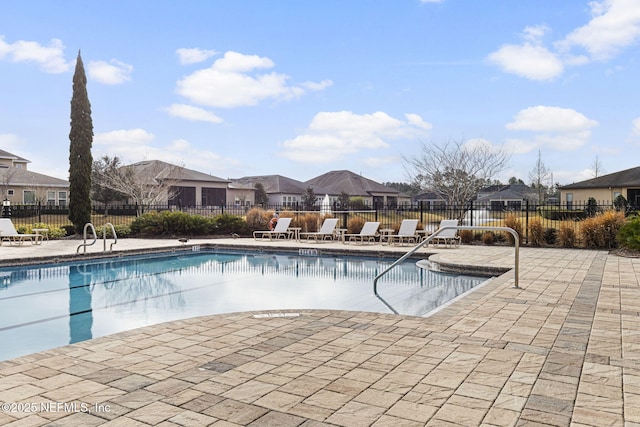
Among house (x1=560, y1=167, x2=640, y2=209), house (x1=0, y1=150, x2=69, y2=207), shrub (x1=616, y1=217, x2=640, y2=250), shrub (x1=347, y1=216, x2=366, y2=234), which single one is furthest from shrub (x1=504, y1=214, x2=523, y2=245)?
house (x1=0, y1=150, x2=69, y2=207)

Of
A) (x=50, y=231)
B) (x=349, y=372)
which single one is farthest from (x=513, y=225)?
(x=50, y=231)

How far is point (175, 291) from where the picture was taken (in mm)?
8602

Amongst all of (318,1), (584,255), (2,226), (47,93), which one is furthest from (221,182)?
(584,255)

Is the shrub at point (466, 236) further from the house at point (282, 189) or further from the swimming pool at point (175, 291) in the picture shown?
the house at point (282, 189)

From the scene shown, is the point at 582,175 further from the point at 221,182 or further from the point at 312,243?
the point at 312,243

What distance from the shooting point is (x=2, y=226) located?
15.1 meters

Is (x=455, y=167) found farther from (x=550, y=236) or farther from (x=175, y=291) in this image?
(x=175, y=291)

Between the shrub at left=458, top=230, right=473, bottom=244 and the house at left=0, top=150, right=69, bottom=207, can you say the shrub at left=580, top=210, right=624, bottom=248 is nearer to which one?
the shrub at left=458, top=230, right=473, bottom=244

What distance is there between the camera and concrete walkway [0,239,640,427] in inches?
109

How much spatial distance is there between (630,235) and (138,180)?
28.9 m

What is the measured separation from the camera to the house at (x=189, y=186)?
3462cm

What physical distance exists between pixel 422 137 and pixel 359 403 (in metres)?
28.3

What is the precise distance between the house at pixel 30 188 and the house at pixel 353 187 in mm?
23378

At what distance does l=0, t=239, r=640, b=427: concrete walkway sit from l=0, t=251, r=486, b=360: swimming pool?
177 cm
